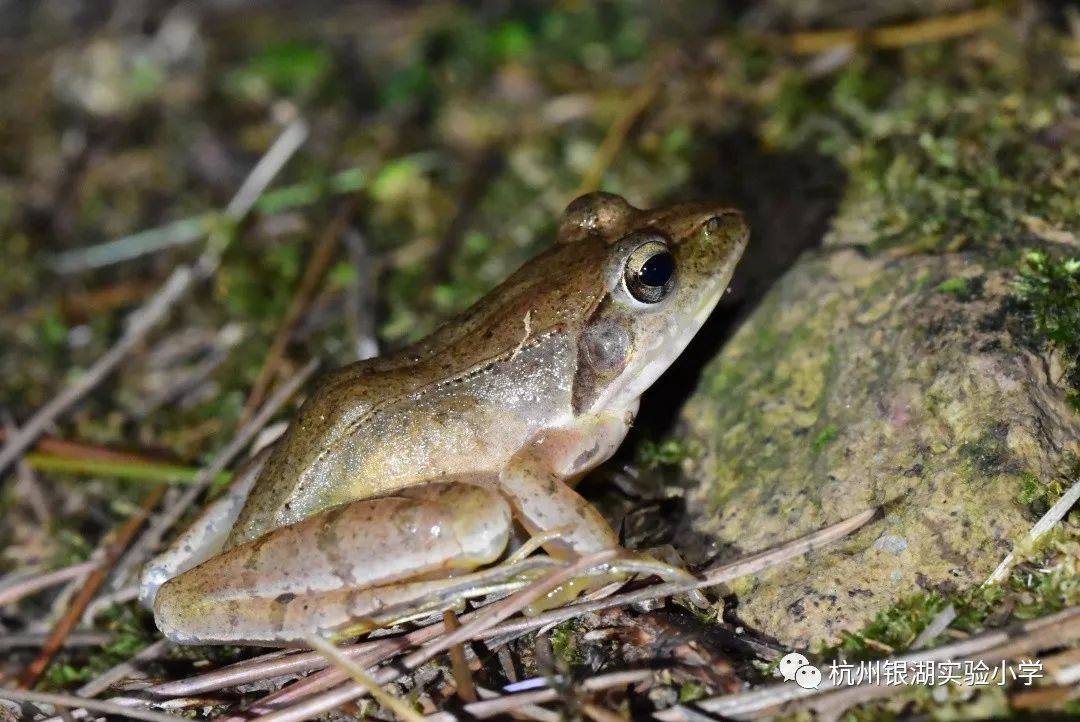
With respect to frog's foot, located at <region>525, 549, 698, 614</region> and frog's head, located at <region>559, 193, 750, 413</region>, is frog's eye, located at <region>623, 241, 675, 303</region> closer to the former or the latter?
frog's head, located at <region>559, 193, 750, 413</region>

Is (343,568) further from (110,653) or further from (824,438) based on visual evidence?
(824,438)

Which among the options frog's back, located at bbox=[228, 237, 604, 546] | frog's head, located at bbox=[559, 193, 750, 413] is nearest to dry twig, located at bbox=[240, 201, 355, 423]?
frog's back, located at bbox=[228, 237, 604, 546]

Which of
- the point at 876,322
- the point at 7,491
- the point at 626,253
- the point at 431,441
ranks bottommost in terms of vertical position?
the point at 876,322

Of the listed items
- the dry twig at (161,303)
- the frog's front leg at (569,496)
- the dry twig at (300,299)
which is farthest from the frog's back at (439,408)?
the dry twig at (161,303)

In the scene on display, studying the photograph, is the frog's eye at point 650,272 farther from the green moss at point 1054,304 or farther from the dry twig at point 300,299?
the dry twig at point 300,299

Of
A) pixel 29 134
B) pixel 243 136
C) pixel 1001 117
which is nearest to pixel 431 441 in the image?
pixel 1001 117

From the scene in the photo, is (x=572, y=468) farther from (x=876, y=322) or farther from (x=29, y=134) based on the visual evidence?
(x=29, y=134)
